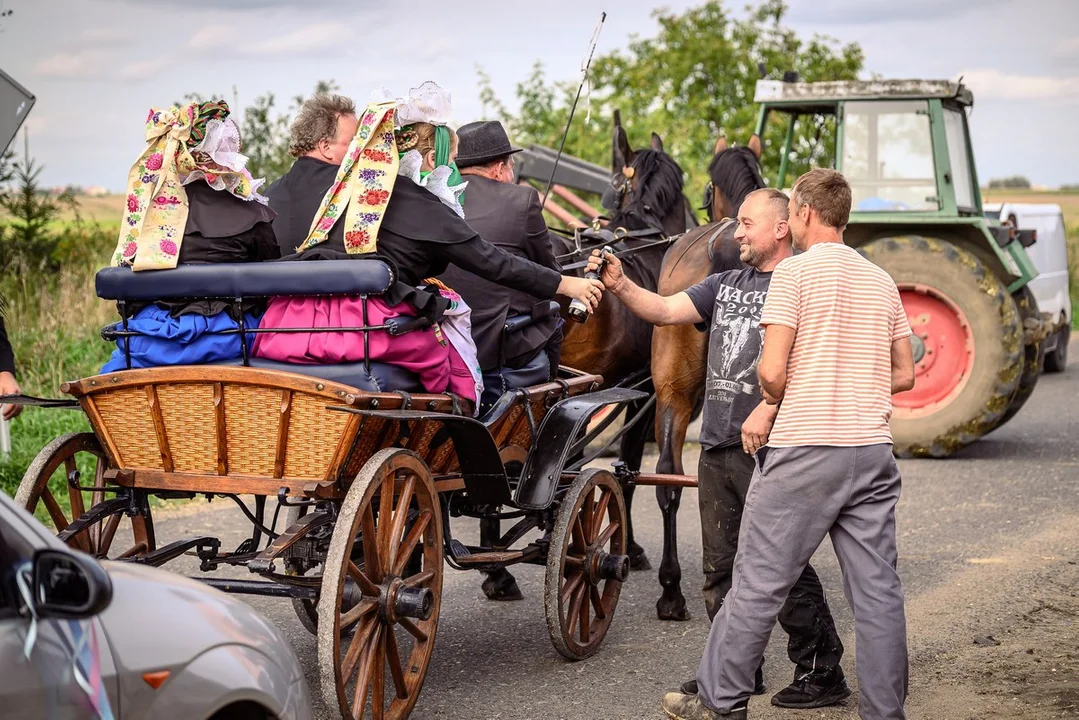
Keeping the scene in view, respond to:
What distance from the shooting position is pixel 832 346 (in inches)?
165

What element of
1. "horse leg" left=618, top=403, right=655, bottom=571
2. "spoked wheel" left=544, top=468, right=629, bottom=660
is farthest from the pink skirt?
"horse leg" left=618, top=403, right=655, bottom=571

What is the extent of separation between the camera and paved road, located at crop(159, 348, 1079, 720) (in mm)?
5039

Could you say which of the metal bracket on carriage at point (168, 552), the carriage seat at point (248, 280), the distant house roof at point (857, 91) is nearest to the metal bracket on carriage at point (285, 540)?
the metal bracket on carriage at point (168, 552)

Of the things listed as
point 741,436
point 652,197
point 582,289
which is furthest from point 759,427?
point 652,197

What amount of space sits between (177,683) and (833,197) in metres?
2.61

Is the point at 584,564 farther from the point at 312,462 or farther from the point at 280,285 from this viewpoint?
the point at 280,285

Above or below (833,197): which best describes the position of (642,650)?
below

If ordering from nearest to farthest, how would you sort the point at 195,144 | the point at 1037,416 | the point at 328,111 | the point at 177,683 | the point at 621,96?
1. the point at 177,683
2. the point at 195,144
3. the point at 328,111
4. the point at 1037,416
5. the point at 621,96

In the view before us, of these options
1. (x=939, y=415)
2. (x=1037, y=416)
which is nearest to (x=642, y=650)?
(x=939, y=415)

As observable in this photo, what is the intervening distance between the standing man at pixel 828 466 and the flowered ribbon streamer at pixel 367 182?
142cm

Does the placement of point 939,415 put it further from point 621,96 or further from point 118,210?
point 118,210

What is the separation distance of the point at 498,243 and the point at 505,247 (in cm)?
4

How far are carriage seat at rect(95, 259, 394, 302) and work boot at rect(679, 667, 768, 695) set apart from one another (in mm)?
1872

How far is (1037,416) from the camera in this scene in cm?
1268
